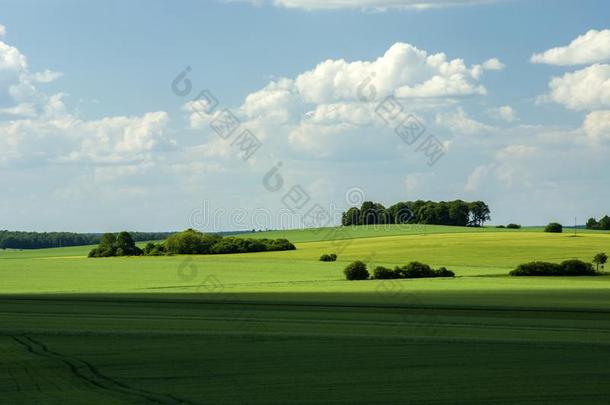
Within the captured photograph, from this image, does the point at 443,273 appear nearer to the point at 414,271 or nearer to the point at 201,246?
the point at 414,271

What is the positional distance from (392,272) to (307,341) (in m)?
47.9

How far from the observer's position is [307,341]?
3206 centimetres

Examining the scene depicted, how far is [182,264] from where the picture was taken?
10050cm

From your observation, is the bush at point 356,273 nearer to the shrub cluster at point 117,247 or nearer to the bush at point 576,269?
the bush at point 576,269

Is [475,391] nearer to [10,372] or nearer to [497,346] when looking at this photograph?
[497,346]

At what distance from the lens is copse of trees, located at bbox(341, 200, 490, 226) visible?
170750 millimetres

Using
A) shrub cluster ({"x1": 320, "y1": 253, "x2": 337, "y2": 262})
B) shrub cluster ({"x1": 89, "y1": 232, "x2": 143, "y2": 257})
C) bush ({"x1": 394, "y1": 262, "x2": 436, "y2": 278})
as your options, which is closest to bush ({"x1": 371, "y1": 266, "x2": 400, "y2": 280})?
bush ({"x1": 394, "y1": 262, "x2": 436, "y2": 278})

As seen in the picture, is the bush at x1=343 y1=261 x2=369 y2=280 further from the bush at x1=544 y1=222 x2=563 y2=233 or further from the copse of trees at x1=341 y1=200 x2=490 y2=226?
the copse of trees at x1=341 y1=200 x2=490 y2=226

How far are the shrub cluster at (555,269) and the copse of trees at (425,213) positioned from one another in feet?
289

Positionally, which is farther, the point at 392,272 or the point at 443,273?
the point at 443,273

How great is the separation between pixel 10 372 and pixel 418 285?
47.2 metres

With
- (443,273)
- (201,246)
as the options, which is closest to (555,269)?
(443,273)

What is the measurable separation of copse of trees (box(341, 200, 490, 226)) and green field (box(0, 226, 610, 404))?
93.0 meters

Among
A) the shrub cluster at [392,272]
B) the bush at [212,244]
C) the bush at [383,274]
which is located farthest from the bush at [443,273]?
the bush at [212,244]
